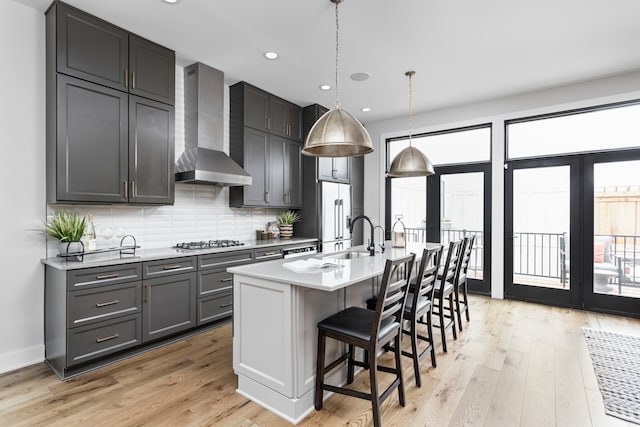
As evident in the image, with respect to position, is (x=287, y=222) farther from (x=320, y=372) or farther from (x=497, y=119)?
(x=497, y=119)

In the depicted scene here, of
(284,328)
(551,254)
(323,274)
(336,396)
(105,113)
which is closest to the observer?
(284,328)

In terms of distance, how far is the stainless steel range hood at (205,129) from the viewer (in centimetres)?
374

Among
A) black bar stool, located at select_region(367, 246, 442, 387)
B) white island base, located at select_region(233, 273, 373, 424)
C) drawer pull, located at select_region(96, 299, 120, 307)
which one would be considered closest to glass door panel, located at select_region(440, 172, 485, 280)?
black bar stool, located at select_region(367, 246, 442, 387)

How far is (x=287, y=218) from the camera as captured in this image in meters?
5.20

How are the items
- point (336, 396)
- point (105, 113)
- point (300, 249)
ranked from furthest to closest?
point (300, 249)
point (105, 113)
point (336, 396)

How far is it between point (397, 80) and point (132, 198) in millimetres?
3437

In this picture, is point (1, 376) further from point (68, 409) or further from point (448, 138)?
point (448, 138)

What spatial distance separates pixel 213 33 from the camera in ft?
10.5

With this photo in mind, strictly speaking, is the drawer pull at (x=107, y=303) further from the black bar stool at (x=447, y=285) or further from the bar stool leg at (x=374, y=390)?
the black bar stool at (x=447, y=285)

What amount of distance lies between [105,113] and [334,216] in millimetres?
3399

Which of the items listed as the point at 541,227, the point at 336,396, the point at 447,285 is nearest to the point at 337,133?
the point at 336,396

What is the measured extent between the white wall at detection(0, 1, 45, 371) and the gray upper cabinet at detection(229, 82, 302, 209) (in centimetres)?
205

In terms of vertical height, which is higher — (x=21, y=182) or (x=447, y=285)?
(x=21, y=182)

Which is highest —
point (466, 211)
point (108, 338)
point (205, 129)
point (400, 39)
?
point (400, 39)
